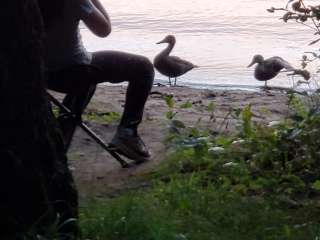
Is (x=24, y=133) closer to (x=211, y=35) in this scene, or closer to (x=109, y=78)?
(x=109, y=78)

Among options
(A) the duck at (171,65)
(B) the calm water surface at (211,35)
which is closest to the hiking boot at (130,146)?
(B) the calm water surface at (211,35)

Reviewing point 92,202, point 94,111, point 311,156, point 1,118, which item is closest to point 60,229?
point 1,118

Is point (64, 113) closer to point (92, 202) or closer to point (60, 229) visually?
point (92, 202)

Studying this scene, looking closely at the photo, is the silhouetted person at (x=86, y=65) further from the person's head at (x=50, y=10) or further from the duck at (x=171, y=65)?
the duck at (x=171, y=65)

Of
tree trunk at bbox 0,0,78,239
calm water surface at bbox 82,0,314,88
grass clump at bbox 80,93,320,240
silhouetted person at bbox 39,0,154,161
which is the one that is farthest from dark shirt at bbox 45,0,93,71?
calm water surface at bbox 82,0,314,88

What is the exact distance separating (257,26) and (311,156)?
7171 mm

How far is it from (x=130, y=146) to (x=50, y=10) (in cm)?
109

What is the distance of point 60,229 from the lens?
12.9 feet

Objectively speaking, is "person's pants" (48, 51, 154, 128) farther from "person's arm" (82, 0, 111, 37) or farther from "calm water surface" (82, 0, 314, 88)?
"calm water surface" (82, 0, 314, 88)

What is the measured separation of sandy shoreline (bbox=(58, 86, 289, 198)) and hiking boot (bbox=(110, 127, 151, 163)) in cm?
6

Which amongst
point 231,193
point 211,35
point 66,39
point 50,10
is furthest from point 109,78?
point 211,35

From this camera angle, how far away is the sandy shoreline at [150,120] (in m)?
6.01

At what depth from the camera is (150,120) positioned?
24.4 ft

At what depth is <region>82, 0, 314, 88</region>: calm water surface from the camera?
10.4 meters
